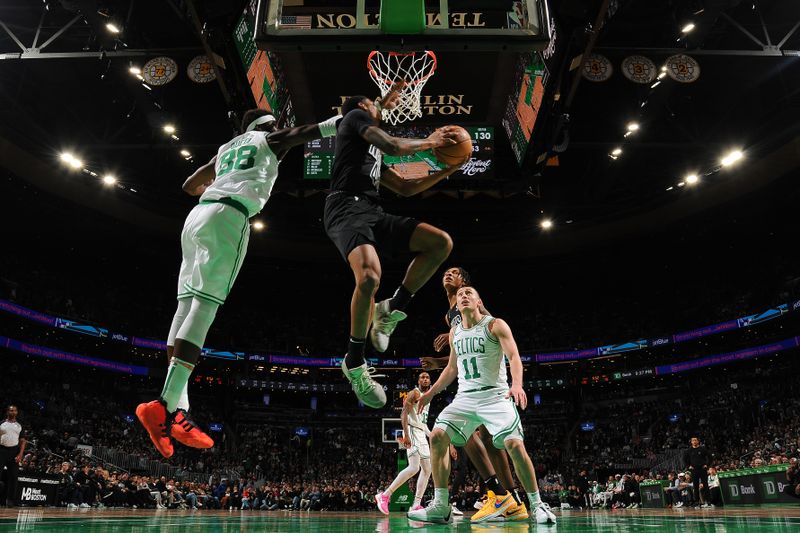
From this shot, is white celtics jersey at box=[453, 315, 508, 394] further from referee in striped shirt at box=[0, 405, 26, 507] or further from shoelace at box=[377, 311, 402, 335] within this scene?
referee in striped shirt at box=[0, 405, 26, 507]

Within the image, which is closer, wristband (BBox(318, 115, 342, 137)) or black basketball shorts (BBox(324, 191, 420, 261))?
wristband (BBox(318, 115, 342, 137))

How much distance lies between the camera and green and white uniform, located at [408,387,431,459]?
9.98 meters

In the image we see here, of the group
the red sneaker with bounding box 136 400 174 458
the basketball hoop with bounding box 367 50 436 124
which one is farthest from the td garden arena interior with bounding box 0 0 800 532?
the basketball hoop with bounding box 367 50 436 124

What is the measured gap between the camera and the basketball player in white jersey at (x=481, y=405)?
502 centimetres

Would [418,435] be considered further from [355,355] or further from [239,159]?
[239,159]

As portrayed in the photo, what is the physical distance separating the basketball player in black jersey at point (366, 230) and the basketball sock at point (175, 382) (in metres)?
1.18

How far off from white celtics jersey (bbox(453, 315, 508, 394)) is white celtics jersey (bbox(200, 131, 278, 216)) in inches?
104

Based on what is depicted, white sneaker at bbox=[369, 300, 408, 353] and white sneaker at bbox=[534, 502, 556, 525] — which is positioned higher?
white sneaker at bbox=[369, 300, 408, 353]

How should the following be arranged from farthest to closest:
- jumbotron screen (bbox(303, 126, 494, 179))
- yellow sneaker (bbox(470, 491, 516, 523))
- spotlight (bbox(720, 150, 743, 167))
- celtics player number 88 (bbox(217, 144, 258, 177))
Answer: spotlight (bbox(720, 150, 743, 167)) → jumbotron screen (bbox(303, 126, 494, 179)) → yellow sneaker (bbox(470, 491, 516, 523)) → celtics player number 88 (bbox(217, 144, 258, 177))

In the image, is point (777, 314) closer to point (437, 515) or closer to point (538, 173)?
point (538, 173)

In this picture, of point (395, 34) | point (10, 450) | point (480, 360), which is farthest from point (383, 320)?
point (10, 450)

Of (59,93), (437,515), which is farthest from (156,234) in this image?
(437,515)

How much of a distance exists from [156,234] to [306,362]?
432 inches

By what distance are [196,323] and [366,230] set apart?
132cm
